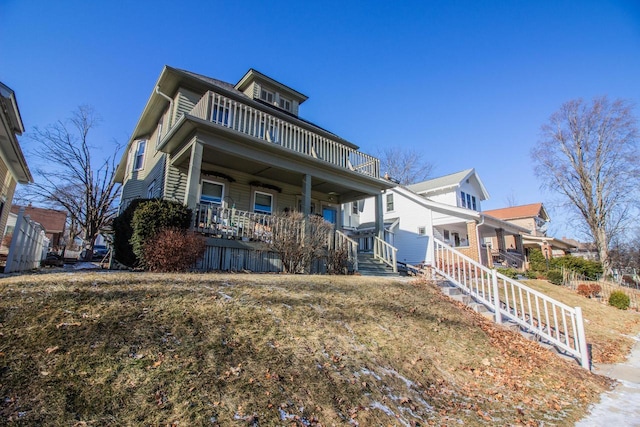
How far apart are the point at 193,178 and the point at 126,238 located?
2.40m

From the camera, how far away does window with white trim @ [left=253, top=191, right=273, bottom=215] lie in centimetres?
1350

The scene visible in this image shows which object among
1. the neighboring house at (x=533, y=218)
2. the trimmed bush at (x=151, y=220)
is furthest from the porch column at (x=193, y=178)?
the neighboring house at (x=533, y=218)

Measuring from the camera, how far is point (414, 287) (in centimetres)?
867

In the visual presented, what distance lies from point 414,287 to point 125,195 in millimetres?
15454

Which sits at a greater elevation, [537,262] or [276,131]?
[276,131]

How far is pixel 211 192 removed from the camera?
12.3m

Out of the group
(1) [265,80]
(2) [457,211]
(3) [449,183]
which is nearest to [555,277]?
(2) [457,211]

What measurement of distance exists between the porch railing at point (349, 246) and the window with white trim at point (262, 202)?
13.1ft

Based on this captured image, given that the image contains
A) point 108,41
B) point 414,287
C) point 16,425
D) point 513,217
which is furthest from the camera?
point 513,217

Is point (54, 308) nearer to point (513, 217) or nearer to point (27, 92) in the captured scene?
point (27, 92)

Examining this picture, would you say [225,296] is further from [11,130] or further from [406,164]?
[406,164]

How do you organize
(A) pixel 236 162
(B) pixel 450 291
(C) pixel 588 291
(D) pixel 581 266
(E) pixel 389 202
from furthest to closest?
(E) pixel 389 202, (D) pixel 581 266, (C) pixel 588 291, (A) pixel 236 162, (B) pixel 450 291

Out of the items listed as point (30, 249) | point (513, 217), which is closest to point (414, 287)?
point (30, 249)

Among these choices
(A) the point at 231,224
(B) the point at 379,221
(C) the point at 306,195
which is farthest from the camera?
(B) the point at 379,221
